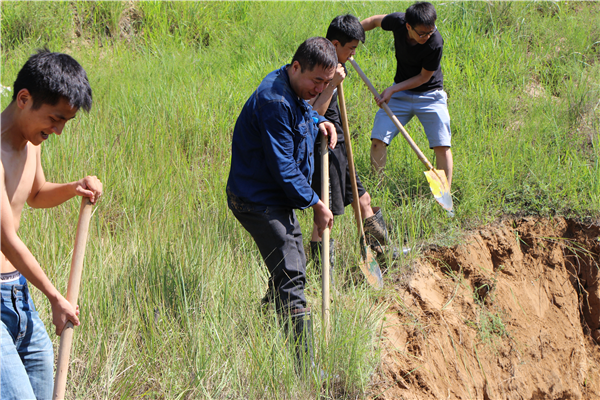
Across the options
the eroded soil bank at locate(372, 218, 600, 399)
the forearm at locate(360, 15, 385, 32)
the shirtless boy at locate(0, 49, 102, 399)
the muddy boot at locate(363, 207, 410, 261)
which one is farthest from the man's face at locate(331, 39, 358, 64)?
the shirtless boy at locate(0, 49, 102, 399)

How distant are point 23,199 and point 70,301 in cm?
42

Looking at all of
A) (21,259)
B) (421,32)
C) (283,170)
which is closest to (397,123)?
(421,32)

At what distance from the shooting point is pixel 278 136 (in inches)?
93.1

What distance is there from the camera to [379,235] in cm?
372

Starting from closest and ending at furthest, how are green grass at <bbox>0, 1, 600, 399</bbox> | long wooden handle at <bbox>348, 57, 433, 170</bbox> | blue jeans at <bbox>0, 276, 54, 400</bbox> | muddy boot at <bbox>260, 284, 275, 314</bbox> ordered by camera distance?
blue jeans at <bbox>0, 276, 54, 400</bbox> → green grass at <bbox>0, 1, 600, 399</bbox> → muddy boot at <bbox>260, 284, 275, 314</bbox> → long wooden handle at <bbox>348, 57, 433, 170</bbox>

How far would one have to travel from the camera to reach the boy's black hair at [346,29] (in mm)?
3178

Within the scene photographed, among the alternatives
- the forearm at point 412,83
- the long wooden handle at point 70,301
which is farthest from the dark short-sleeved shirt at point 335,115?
the long wooden handle at point 70,301

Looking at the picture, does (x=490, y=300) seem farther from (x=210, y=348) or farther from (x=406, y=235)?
(x=210, y=348)

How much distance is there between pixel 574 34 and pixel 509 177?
3.26 m

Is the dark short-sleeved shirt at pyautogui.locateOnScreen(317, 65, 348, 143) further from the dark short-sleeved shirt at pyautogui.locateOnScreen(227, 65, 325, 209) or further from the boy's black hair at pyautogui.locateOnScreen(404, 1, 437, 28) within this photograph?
the boy's black hair at pyautogui.locateOnScreen(404, 1, 437, 28)

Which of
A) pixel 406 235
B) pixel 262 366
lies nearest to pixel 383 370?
pixel 262 366

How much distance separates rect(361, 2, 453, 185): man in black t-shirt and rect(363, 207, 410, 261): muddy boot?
689 millimetres

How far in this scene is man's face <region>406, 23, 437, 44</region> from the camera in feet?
12.5

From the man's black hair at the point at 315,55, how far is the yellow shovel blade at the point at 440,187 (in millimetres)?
1847
